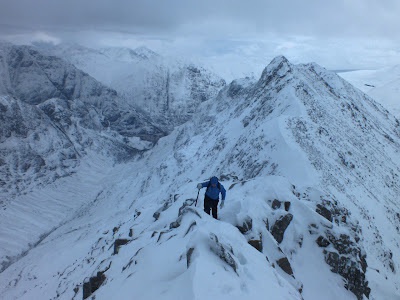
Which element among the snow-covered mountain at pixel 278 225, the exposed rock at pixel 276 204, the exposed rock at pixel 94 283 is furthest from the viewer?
the exposed rock at pixel 276 204

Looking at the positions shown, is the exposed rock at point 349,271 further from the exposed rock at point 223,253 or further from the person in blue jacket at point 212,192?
the exposed rock at point 223,253

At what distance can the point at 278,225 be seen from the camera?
758 inches

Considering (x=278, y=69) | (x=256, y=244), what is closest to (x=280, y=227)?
(x=256, y=244)

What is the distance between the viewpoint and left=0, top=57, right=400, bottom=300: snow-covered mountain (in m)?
11.7

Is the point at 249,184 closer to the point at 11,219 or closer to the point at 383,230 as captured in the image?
the point at 383,230

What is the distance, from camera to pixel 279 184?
22.6m

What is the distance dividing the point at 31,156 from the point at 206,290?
226m

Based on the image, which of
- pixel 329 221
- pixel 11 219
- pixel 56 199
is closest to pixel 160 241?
pixel 329 221

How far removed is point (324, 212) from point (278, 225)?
500 centimetres

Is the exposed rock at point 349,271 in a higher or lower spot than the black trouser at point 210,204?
lower

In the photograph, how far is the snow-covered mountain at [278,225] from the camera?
462 inches

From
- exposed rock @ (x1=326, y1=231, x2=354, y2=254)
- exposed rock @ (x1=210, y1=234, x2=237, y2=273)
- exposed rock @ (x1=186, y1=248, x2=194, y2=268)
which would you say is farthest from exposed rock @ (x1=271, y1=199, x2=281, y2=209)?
exposed rock @ (x1=186, y1=248, x2=194, y2=268)

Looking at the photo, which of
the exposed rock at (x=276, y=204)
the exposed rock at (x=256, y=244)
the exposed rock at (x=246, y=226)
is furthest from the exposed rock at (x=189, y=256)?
the exposed rock at (x=276, y=204)

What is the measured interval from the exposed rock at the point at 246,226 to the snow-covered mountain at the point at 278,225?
6 centimetres
